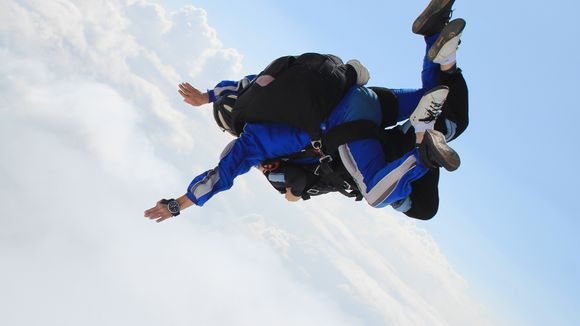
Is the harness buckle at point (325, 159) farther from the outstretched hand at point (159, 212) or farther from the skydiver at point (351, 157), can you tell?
the outstretched hand at point (159, 212)

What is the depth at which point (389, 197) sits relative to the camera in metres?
5.11

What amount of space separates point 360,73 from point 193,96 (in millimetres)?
2164

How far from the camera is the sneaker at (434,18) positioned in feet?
16.7

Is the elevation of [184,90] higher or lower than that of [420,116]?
higher

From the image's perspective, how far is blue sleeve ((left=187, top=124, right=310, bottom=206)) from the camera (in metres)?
5.70

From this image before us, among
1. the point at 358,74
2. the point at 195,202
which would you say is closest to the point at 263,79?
the point at 358,74

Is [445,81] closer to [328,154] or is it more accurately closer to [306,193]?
[328,154]

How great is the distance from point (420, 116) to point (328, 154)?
44.9 inches

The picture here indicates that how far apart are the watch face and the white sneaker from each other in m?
2.33

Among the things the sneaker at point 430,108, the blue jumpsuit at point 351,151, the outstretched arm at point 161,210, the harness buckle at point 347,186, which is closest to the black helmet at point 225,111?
the blue jumpsuit at point 351,151

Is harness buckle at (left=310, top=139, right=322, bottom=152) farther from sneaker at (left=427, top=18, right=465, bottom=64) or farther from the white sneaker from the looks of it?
sneaker at (left=427, top=18, right=465, bottom=64)

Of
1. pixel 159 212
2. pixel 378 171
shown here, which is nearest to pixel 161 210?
A: pixel 159 212

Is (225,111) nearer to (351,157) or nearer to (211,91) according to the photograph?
(211,91)

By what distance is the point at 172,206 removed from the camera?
5898mm
